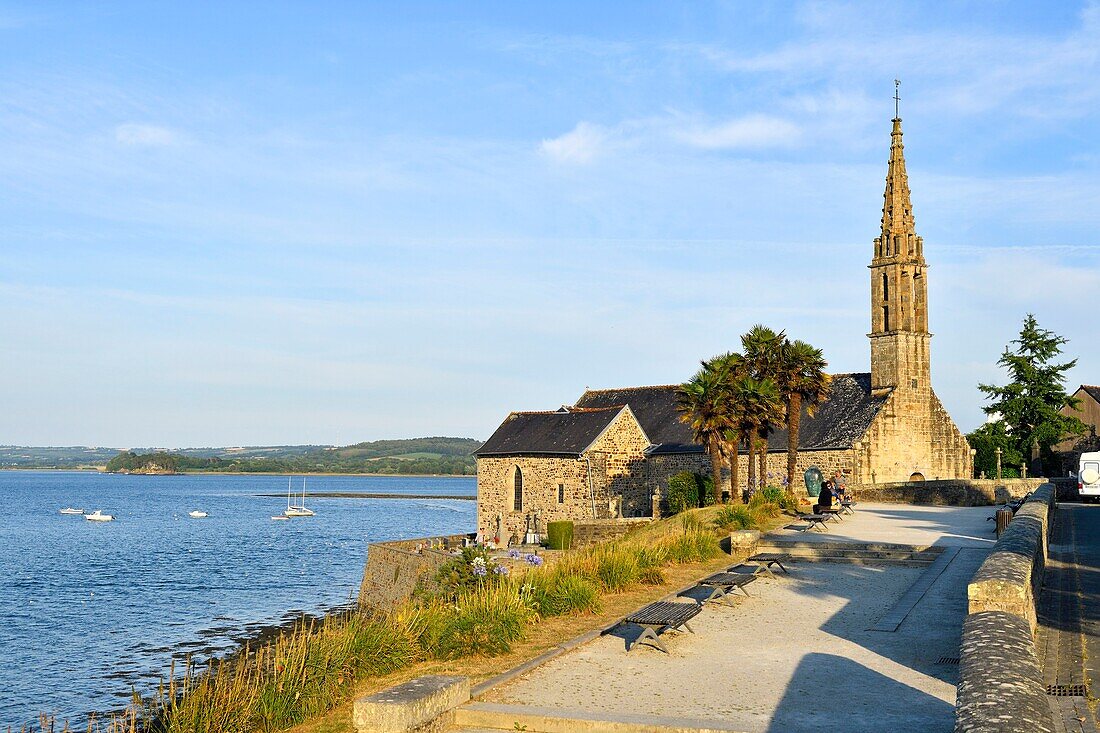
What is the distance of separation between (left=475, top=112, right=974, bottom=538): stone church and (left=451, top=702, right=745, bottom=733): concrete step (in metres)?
36.1

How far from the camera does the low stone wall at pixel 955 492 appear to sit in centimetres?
3591

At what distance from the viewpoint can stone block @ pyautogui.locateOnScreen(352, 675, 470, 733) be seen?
322 inches

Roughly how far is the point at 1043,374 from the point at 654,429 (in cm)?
2326

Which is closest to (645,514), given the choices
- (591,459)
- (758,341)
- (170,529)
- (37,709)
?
(591,459)

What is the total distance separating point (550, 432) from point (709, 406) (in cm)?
1237

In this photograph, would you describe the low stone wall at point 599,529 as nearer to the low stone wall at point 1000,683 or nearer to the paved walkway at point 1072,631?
the paved walkway at point 1072,631

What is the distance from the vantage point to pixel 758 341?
40.1 m

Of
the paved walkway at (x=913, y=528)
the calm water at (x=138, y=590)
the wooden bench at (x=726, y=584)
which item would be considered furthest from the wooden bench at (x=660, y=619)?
the paved walkway at (x=913, y=528)

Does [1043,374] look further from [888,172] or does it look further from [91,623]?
[91,623]

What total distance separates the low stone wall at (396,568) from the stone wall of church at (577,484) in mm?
7056

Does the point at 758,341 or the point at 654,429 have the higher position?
the point at 758,341

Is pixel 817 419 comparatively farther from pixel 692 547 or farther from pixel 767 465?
pixel 692 547

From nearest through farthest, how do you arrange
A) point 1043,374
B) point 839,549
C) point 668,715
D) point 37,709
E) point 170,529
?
point 668,715
point 839,549
point 37,709
point 1043,374
point 170,529

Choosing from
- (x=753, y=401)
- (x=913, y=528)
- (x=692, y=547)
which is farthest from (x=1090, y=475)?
(x=692, y=547)
